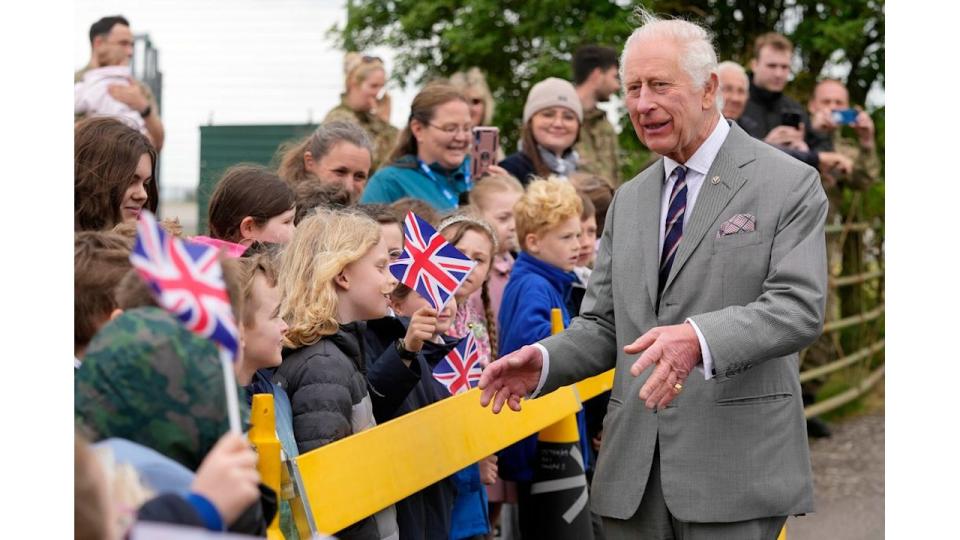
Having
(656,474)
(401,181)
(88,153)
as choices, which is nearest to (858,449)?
(401,181)

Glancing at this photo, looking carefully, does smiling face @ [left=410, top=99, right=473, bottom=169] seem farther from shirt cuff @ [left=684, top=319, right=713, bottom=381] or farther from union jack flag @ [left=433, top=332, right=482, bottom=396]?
shirt cuff @ [left=684, top=319, right=713, bottom=381]

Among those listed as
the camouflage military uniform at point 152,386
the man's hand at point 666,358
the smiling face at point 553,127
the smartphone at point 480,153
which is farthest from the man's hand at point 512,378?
the smiling face at point 553,127

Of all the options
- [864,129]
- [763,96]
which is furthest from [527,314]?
[864,129]

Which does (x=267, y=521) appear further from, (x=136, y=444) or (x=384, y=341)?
(x=384, y=341)

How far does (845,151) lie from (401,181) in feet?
18.2

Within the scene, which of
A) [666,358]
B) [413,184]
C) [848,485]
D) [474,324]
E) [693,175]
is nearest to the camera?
[666,358]

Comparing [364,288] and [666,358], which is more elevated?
[364,288]

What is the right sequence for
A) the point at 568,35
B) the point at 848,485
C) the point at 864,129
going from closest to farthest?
the point at 848,485
the point at 864,129
the point at 568,35

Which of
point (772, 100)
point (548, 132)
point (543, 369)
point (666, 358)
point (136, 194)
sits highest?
point (772, 100)

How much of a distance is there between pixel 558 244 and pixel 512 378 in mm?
1997

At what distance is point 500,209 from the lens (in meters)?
6.96

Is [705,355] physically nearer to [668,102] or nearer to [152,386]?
[668,102]

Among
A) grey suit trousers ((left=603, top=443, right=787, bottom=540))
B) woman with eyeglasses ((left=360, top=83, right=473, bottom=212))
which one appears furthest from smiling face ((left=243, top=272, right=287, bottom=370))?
woman with eyeglasses ((left=360, top=83, right=473, bottom=212))

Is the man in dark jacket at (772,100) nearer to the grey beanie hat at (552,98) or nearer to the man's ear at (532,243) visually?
the grey beanie hat at (552,98)
